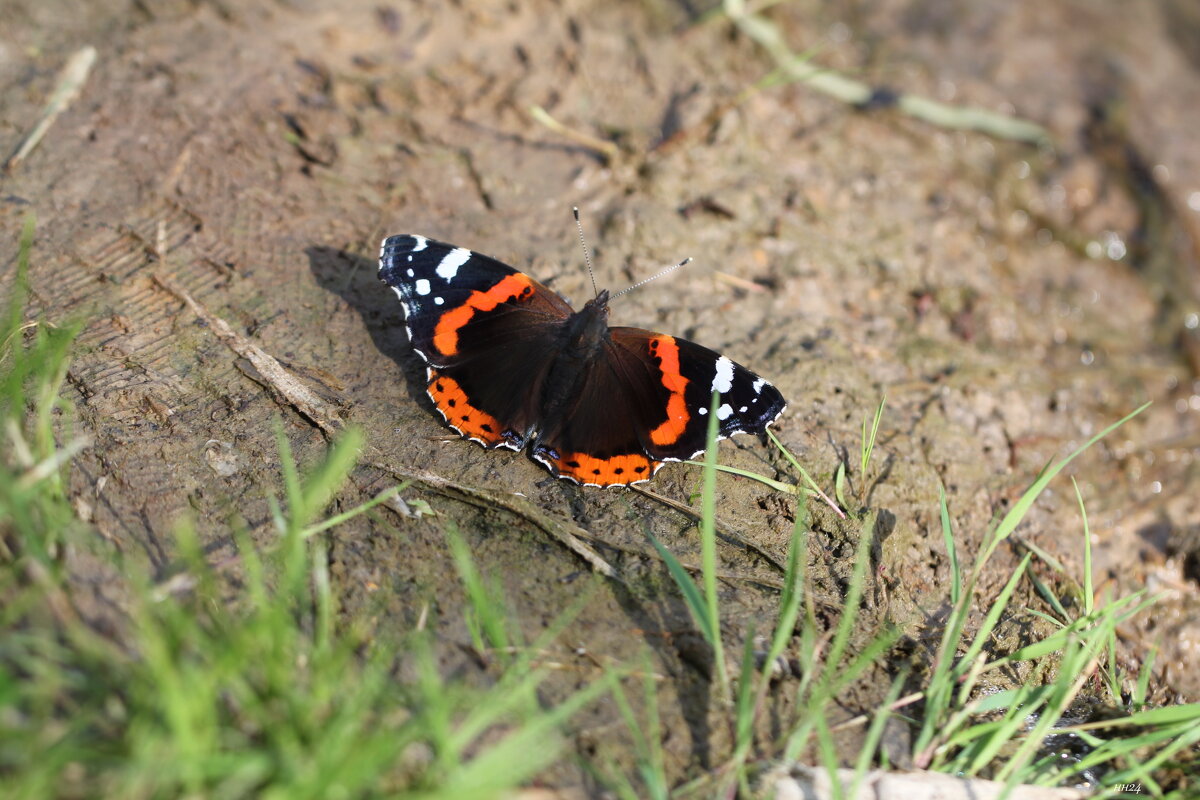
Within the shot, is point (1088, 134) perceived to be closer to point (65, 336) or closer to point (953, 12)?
point (953, 12)

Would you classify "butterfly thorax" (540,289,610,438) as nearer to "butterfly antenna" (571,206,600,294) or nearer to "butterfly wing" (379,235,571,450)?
"butterfly wing" (379,235,571,450)

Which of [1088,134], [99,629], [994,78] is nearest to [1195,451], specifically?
[1088,134]

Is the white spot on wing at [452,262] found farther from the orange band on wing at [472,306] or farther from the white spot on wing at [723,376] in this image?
the white spot on wing at [723,376]

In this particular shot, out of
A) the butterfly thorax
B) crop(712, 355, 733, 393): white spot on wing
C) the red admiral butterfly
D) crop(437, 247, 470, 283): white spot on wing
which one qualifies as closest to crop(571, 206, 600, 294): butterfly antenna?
the red admiral butterfly

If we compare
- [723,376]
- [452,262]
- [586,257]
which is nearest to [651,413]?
[723,376]

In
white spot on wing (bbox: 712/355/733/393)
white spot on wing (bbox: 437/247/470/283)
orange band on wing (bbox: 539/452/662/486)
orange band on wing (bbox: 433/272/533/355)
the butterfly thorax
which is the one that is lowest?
orange band on wing (bbox: 539/452/662/486)
